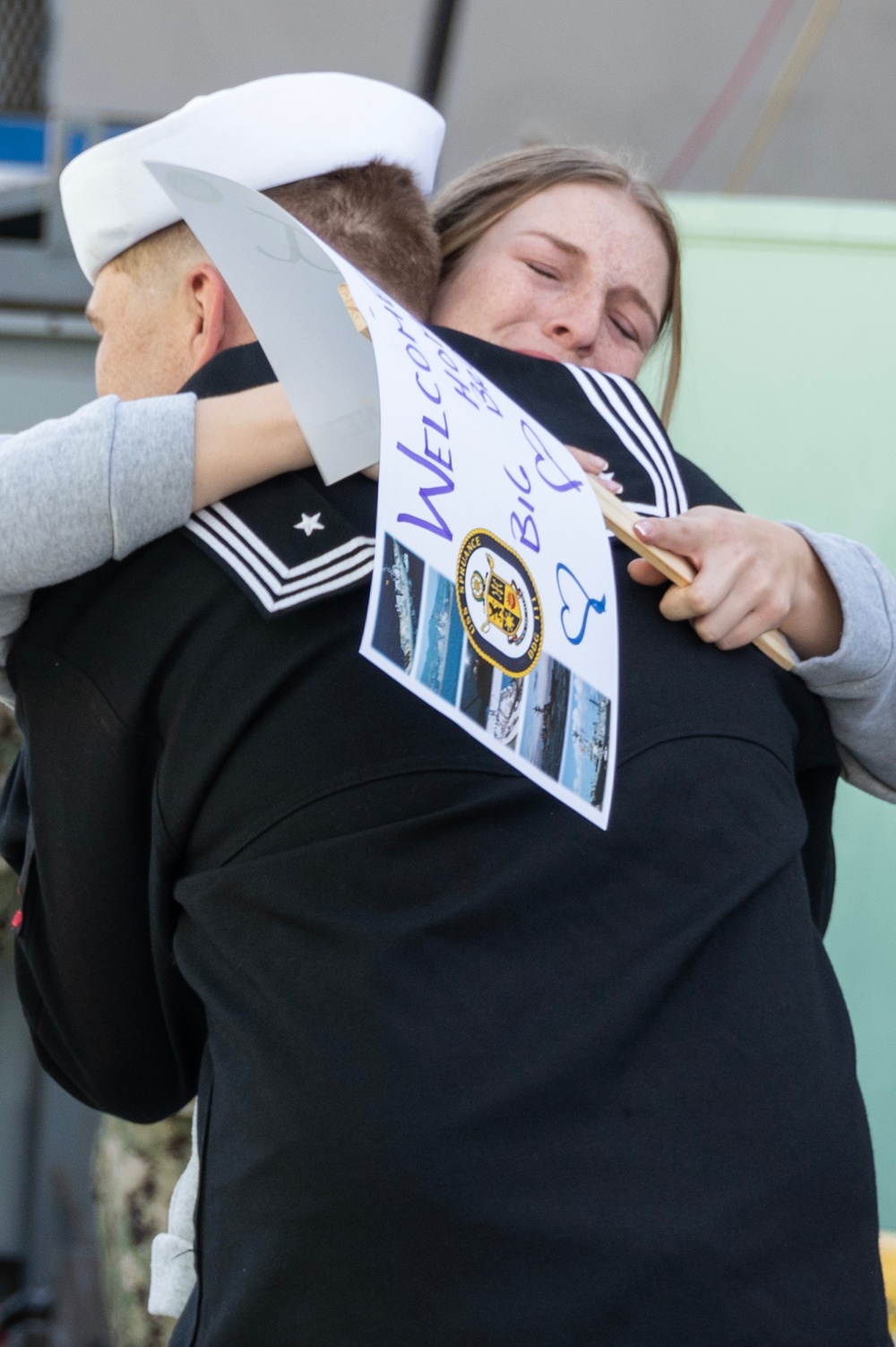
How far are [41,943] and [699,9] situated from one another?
2.20 m

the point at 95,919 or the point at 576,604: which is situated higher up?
the point at 576,604

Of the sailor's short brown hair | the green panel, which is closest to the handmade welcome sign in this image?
the sailor's short brown hair

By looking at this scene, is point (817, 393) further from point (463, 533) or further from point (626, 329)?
point (463, 533)

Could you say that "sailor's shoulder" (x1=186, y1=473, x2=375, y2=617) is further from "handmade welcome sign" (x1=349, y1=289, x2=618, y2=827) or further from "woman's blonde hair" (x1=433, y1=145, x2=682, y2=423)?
"woman's blonde hair" (x1=433, y1=145, x2=682, y2=423)

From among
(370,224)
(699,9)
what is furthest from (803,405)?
(699,9)

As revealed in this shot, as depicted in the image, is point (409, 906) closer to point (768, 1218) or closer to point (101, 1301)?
point (768, 1218)

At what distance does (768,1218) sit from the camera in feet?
2.13

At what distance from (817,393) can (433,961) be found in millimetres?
1276

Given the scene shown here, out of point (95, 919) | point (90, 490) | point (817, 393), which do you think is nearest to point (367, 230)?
point (90, 490)

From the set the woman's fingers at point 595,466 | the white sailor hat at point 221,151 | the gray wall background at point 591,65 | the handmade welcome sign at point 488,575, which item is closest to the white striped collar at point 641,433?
the woman's fingers at point 595,466

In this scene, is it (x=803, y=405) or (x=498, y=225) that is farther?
(x=803, y=405)

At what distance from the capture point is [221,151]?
0.99m

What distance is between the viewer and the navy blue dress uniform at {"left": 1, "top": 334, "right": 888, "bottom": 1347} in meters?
0.62

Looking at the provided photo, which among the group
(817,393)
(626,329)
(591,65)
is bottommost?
(817,393)
